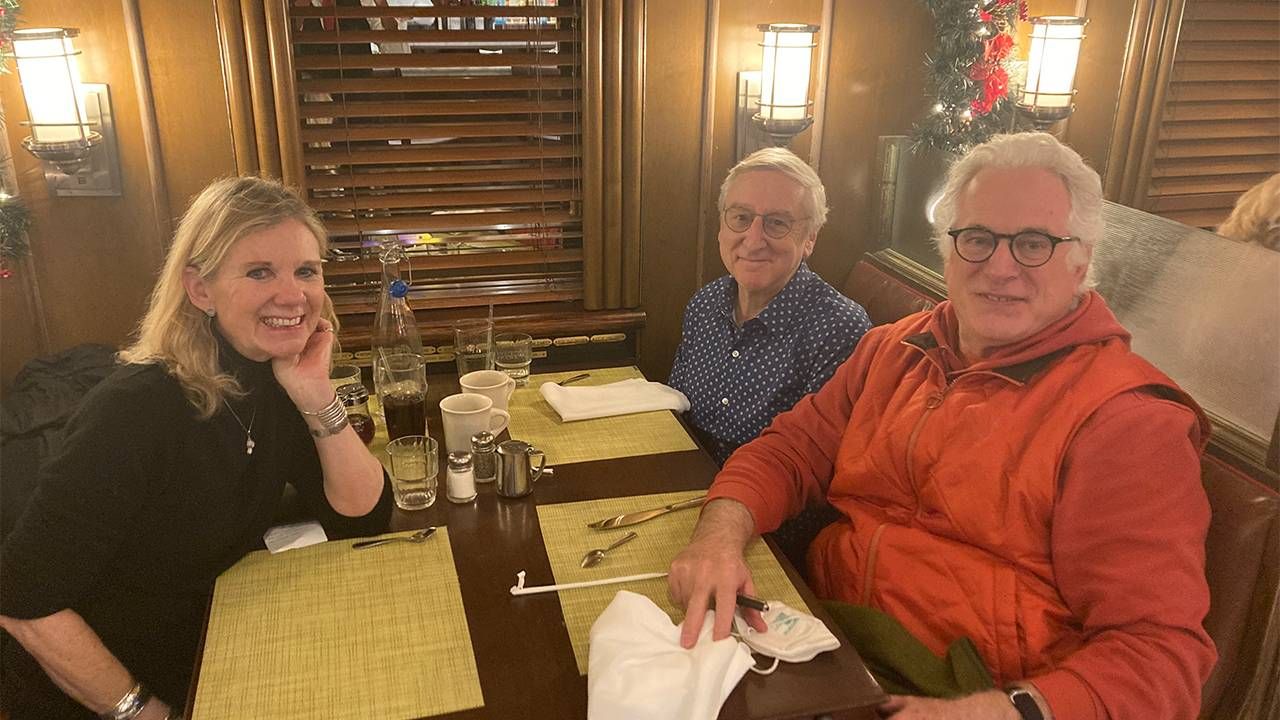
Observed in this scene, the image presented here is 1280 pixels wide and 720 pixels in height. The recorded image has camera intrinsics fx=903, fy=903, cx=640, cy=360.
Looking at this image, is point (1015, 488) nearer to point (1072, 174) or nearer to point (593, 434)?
point (1072, 174)

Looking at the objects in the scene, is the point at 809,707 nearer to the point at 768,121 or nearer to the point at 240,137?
the point at 768,121

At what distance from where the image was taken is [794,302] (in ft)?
6.68

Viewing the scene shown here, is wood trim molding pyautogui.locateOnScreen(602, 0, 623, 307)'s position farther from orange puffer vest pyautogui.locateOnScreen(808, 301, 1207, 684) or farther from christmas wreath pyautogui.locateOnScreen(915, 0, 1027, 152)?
orange puffer vest pyautogui.locateOnScreen(808, 301, 1207, 684)

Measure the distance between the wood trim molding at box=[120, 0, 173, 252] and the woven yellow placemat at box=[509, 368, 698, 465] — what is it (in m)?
1.34

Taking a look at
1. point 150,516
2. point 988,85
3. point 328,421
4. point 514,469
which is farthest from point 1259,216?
point 150,516

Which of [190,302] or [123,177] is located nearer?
[190,302]

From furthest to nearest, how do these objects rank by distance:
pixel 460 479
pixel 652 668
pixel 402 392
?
pixel 402 392 → pixel 460 479 → pixel 652 668

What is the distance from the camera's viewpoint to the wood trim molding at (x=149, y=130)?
2.49 m

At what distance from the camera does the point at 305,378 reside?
1.54 m

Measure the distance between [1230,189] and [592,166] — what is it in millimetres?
1713

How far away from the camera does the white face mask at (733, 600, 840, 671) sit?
46.9 inches

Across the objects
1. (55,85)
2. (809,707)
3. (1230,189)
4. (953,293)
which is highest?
(55,85)

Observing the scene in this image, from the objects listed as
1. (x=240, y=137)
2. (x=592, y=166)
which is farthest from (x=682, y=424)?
(x=240, y=137)

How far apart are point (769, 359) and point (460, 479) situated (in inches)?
30.9
